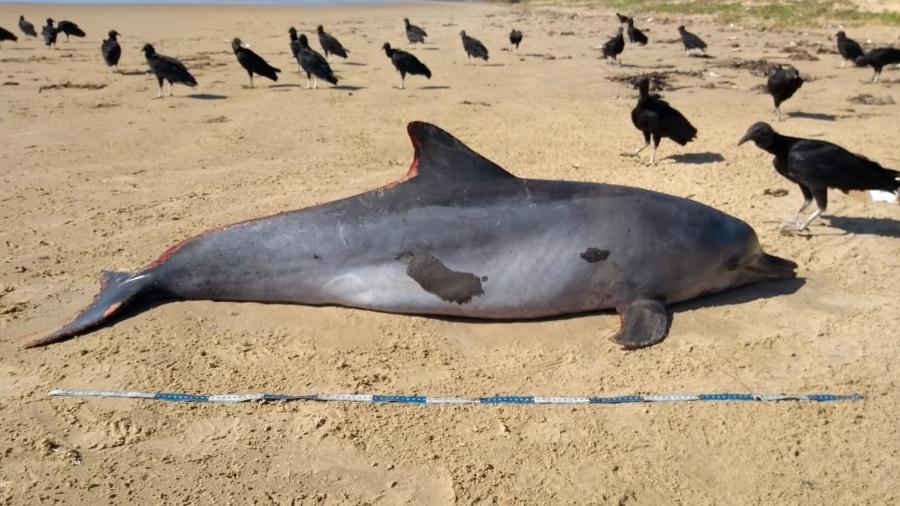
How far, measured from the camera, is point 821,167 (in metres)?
6.69

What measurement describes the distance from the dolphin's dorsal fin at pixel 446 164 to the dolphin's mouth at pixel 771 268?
214cm

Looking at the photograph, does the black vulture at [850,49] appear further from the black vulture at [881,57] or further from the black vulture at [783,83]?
the black vulture at [783,83]

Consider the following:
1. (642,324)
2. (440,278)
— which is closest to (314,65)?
(440,278)

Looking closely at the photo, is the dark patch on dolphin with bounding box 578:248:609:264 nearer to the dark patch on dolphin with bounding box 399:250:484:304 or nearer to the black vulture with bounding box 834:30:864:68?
the dark patch on dolphin with bounding box 399:250:484:304

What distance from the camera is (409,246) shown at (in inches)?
209

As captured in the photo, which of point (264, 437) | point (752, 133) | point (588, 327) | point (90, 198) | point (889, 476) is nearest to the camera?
point (889, 476)

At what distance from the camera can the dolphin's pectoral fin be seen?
494cm

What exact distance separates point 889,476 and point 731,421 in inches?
31.4

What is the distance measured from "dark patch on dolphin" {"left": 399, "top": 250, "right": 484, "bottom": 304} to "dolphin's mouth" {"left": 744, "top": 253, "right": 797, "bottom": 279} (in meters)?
2.22

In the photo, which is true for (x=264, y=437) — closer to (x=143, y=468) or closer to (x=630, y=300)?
(x=143, y=468)

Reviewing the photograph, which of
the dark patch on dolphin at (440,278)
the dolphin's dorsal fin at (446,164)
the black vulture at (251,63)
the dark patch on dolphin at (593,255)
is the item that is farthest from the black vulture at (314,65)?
the dark patch on dolphin at (593,255)

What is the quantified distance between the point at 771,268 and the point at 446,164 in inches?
109

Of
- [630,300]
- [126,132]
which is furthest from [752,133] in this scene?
[126,132]

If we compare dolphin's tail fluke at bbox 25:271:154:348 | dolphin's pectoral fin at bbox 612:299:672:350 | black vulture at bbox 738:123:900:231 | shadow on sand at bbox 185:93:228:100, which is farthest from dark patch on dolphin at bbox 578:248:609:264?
shadow on sand at bbox 185:93:228:100
